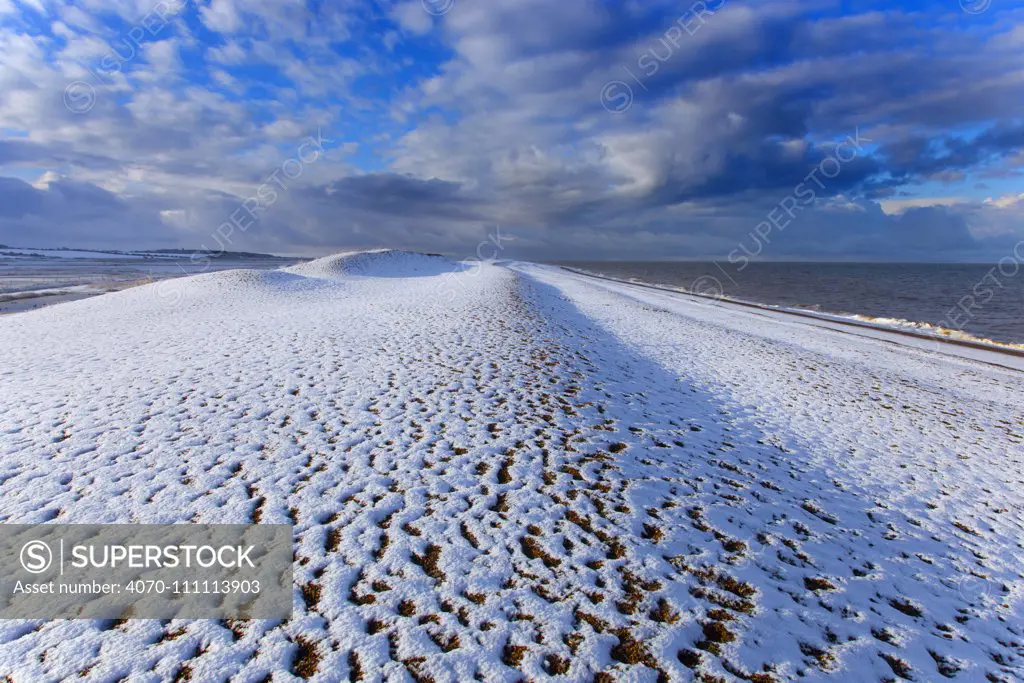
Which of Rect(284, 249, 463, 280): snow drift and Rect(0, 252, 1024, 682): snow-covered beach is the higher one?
Rect(284, 249, 463, 280): snow drift

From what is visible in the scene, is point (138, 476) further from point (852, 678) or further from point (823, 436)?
point (823, 436)

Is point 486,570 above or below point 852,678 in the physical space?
above

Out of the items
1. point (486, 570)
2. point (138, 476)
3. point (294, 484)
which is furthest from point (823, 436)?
point (138, 476)

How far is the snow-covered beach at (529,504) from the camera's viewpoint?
459 centimetres

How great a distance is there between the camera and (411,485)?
289 inches

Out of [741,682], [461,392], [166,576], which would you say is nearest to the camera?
[741,682]

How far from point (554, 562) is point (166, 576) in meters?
4.73

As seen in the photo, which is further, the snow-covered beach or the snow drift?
the snow drift

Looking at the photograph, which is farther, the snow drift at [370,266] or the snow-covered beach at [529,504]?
the snow drift at [370,266]

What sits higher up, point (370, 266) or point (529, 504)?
point (370, 266)

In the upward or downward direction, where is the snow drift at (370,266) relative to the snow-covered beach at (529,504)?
upward

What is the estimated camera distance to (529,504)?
693cm

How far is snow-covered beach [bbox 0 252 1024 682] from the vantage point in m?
4.59

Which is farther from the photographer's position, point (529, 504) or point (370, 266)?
point (370, 266)
